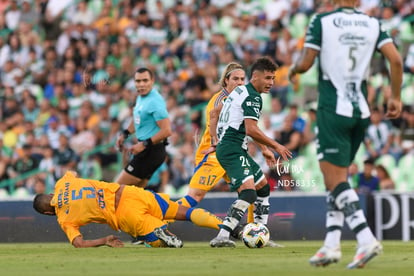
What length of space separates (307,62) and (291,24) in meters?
13.8

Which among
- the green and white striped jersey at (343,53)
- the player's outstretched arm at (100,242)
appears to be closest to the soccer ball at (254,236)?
the player's outstretched arm at (100,242)

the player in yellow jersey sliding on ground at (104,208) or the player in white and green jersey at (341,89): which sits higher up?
the player in white and green jersey at (341,89)

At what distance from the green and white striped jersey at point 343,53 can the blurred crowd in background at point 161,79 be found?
7915 millimetres

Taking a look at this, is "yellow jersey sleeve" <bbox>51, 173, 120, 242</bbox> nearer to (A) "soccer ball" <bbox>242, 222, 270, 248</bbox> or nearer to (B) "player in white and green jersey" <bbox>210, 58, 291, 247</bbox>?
(B) "player in white and green jersey" <bbox>210, 58, 291, 247</bbox>

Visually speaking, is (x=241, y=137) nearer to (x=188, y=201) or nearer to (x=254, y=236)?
(x=254, y=236)

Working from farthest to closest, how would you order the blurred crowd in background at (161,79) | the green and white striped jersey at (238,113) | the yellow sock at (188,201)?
the blurred crowd in background at (161,79)
the yellow sock at (188,201)
the green and white striped jersey at (238,113)

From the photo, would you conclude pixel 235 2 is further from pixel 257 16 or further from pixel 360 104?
pixel 360 104

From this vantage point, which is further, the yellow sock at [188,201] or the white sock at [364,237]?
the yellow sock at [188,201]

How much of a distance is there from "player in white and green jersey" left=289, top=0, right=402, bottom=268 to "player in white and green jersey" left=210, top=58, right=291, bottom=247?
2819 millimetres

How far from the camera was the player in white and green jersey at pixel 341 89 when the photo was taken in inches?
334

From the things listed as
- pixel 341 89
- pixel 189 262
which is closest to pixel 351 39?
pixel 341 89

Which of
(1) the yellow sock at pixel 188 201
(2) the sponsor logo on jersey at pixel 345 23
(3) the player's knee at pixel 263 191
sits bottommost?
(1) the yellow sock at pixel 188 201

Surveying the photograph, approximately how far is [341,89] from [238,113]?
3.31 metres

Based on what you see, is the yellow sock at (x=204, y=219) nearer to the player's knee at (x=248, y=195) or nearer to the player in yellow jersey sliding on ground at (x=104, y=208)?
the player in yellow jersey sliding on ground at (x=104, y=208)
